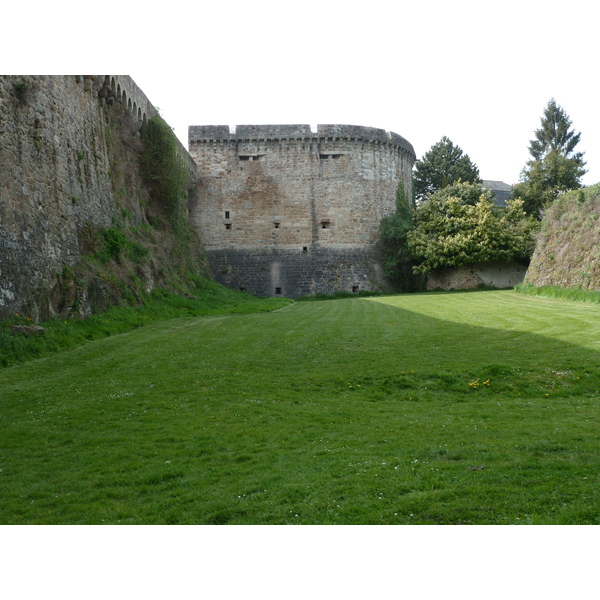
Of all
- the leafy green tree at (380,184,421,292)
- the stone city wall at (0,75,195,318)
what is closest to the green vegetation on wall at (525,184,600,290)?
the leafy green tree at (380,184,421,292)

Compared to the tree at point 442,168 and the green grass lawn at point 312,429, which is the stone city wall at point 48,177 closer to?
the green grass lawn at point 312,429

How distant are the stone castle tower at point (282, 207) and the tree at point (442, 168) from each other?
17900 mm

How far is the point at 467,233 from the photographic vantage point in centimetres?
3312

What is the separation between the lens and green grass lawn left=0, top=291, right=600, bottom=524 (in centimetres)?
448

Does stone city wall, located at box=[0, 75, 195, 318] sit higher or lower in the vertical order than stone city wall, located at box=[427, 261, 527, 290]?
higher

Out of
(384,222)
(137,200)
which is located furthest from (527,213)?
(137,200)

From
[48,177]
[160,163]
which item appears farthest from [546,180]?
[48,177]

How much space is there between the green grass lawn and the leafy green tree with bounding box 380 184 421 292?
2208 centimetres

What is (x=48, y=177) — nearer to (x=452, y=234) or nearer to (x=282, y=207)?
(x=282, y=207)

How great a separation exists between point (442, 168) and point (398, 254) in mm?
19515

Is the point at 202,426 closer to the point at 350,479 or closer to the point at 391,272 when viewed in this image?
the point at 350,479

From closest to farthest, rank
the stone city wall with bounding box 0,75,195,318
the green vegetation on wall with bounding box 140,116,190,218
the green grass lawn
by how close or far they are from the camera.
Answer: the green grass lawn → the stone city wall with bounding box 0,75,195,318 → the green vegetation on wall with bounding box 140,116,190,218

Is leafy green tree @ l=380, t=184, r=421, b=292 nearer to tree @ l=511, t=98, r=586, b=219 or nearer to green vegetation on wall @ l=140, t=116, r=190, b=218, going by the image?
tree @ l=511, t=98, r=586, b=219

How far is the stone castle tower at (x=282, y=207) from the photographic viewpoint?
113 feet
